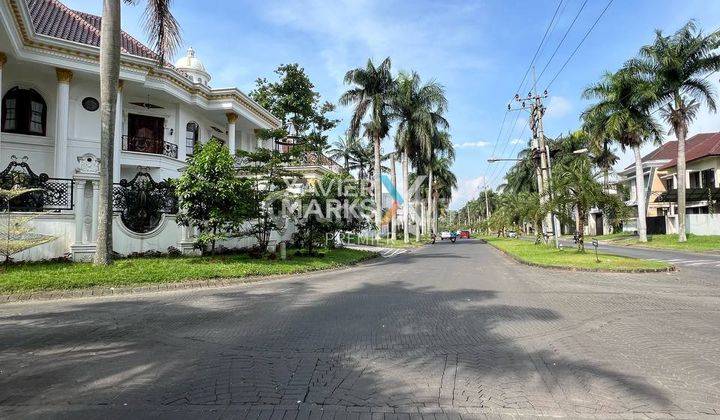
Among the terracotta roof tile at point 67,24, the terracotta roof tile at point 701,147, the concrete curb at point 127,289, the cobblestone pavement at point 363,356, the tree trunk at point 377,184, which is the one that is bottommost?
the cobblestone pavement at point 363,356

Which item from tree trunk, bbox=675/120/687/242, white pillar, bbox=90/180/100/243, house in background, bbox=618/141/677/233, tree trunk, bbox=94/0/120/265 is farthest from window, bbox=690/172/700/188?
white pillar, bbox=90/180/100/243

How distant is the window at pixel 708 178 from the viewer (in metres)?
37.9

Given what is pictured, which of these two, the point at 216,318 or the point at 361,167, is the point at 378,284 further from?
the point at 361,167

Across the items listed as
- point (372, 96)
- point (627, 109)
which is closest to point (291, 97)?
point (372, 96)

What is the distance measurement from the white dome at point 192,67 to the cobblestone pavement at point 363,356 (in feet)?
71.6

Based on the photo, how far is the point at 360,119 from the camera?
105 feet

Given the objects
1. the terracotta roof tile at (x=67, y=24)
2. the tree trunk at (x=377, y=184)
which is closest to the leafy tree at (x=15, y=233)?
the terracotta roof tile at (x=67, y=24)

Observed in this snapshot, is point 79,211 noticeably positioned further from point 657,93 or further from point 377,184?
point 657,93

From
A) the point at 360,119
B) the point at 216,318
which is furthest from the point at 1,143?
the point at 360,119

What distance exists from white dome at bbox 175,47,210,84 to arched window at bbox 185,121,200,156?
512 centimetres

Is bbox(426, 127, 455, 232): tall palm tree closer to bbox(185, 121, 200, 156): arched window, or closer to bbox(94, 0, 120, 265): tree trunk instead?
bbox(185, 121, 200, 156): arched window

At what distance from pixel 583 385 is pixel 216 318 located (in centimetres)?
557

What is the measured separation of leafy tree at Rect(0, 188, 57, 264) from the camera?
10898mm

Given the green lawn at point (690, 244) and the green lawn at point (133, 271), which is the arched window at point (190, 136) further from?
the green lawn at point (690, 244)
